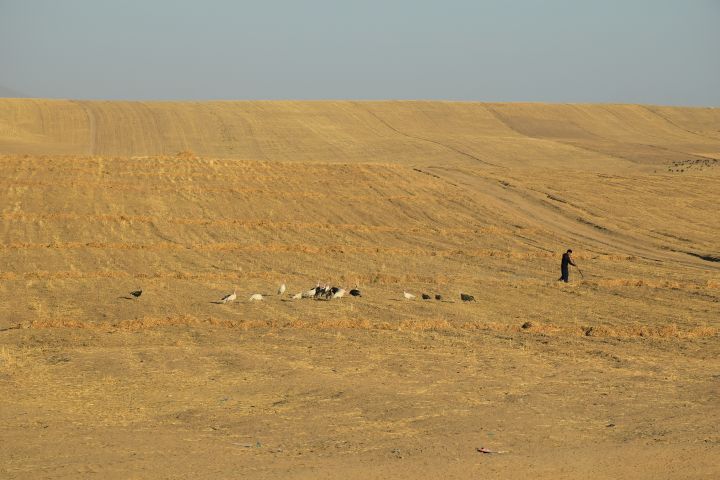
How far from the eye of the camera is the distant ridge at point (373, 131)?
7369cm

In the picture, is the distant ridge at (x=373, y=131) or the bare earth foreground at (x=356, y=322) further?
the distant ridge at (x=373, y=131)

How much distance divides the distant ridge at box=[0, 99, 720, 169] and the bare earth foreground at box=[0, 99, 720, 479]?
7.49 m

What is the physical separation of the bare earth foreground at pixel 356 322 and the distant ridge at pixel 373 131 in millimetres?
7487

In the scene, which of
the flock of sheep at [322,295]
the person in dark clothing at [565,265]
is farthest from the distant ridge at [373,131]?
the flock of sheep at [322,295]

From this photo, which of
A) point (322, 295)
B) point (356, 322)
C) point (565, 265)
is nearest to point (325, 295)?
point (322, 295)

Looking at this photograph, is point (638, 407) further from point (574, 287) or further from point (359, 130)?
point (359, 130)

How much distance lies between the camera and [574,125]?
3910 inches

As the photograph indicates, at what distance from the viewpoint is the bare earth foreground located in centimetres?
1231

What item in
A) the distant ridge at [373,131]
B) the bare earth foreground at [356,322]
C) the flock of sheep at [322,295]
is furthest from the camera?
the distant ridge at [373,131]

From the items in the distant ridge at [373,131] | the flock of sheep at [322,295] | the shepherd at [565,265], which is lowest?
the flock of sheep at [322,295]

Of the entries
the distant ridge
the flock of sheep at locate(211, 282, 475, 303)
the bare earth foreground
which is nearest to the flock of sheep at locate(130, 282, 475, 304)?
the flock of sheep at locate(211, 282, 475, 303)

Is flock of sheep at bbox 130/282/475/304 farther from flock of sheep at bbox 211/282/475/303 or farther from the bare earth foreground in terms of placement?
the bare earth foreground

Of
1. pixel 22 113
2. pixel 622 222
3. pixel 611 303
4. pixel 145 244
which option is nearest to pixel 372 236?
pixel 145 244

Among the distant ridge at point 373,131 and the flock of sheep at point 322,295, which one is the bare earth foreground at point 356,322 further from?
the distant ridge at point 373,131
